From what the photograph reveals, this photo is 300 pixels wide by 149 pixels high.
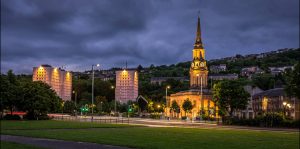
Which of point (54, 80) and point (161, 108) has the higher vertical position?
point (54, 80)

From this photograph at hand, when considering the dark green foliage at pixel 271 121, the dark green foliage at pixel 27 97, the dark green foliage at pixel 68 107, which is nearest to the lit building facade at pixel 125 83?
the dark green foliage at pixel 68 107

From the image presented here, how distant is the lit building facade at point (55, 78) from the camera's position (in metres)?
155

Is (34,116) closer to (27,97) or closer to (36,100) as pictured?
(36,100)

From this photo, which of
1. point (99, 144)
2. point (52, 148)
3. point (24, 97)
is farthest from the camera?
point (24, 97)

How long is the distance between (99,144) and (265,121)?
46786 mm

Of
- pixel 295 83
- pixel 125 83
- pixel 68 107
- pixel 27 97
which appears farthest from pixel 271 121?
pixel 68 107

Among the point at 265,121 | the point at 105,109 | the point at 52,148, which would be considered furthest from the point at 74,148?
the point at 105,109

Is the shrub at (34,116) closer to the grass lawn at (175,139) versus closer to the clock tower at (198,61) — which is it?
the grass lawn at (175,139)

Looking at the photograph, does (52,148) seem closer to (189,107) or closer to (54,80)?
(189,107)

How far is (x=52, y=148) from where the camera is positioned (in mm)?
27156

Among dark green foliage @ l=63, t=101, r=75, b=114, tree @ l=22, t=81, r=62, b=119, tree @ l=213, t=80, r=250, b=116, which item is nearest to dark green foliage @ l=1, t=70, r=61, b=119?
tree @ l=22, t=81, r=62, b=119

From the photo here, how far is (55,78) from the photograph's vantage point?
160 metres

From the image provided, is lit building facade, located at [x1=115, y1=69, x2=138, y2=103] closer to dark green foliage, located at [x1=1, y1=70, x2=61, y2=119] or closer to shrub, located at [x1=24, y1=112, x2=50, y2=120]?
dark green foliage, located at [x1=1, y1=70, x2=61, y2=119]

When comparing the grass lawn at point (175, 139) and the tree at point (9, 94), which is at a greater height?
the tree at point (9, 94)
